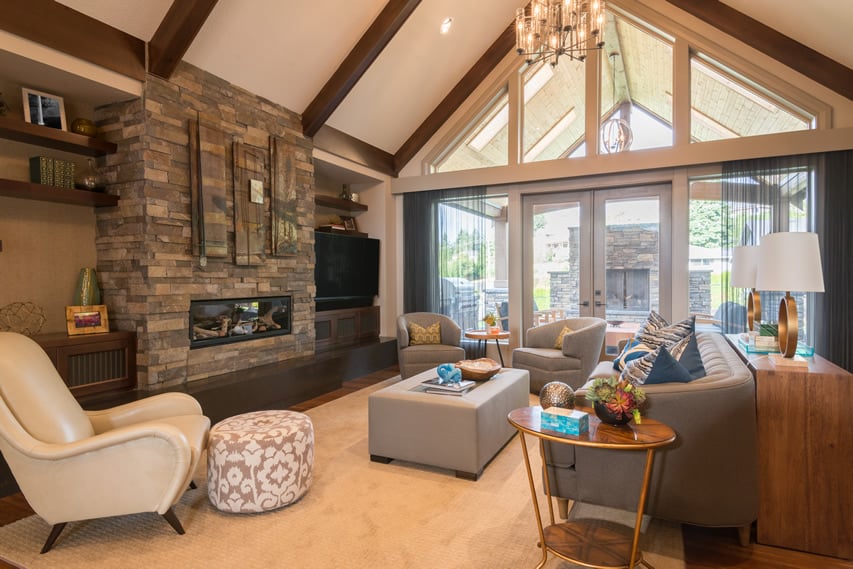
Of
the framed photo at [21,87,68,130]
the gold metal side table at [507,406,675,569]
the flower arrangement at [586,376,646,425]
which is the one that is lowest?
the gold metal side table at [507,406,675,569]

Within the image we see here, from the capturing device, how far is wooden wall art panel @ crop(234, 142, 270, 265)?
4371 millimetres

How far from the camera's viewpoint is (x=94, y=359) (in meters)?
3.46

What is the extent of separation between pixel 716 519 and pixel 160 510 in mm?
2538

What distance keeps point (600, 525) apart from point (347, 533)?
1195 millimetres

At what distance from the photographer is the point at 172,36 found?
3.53m

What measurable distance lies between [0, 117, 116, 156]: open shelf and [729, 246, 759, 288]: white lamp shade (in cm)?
490

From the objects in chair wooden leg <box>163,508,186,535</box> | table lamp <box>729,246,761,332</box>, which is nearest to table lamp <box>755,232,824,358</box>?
table lamp <box>729,246,761,332</box>

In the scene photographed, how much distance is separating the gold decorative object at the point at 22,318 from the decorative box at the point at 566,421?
3695 millimetres

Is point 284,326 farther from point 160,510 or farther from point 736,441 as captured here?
point 736,441

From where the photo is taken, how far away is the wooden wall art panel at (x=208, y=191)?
398 centimetres

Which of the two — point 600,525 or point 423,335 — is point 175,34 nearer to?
point 423,335

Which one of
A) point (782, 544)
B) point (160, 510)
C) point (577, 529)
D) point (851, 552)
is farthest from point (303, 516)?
point (851, 552)

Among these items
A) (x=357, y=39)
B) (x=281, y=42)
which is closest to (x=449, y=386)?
(x=281, y=42)

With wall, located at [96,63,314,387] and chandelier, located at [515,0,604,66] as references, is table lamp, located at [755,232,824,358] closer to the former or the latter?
chandelier, located at [515,0,604,66]
